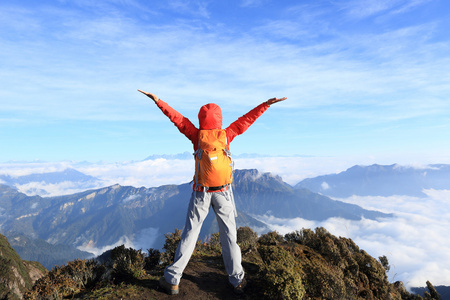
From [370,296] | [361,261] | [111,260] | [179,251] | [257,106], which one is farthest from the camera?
[361,261]

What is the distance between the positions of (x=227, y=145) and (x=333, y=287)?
17.3ft

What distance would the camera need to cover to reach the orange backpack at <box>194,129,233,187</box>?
6.89 metres

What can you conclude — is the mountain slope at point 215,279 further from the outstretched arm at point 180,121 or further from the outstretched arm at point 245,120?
the outstretched arm at point 180,121

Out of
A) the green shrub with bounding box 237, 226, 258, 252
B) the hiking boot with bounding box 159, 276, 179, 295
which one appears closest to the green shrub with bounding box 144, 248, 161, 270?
the hiking boot with bounding box 159, 276, 179, 295

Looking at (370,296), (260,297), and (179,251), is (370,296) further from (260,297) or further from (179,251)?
(179,251)

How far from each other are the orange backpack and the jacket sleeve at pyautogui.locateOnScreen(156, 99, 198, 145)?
12.8 inches

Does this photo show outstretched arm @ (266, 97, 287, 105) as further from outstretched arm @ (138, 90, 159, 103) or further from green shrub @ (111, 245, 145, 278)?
green shrub @ (111, 245, 145, 278)

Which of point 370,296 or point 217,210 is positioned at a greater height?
point 217,210

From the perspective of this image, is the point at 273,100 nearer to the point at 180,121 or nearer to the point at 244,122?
the point at 244,122

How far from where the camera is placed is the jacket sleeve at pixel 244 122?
7422mm

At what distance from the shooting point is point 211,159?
22.6ft

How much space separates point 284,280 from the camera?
23.2 ft

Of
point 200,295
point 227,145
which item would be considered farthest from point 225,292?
point 227,145

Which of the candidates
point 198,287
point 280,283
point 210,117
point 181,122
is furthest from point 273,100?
point 198,287
